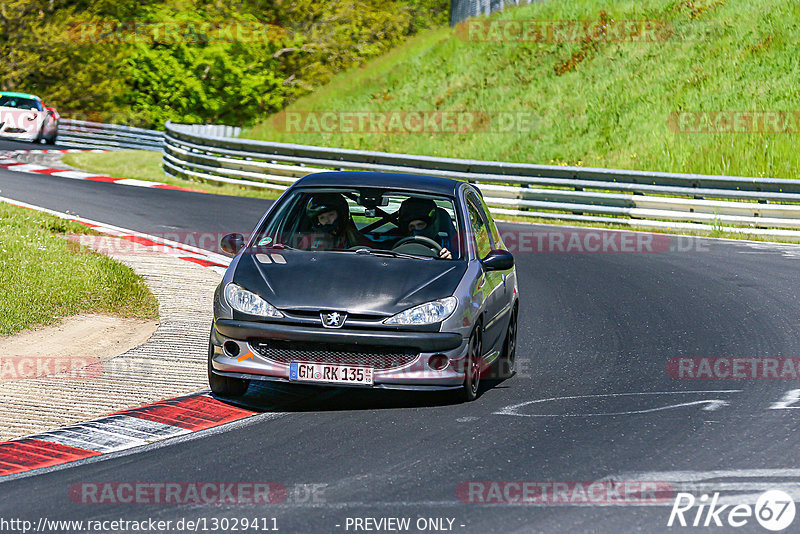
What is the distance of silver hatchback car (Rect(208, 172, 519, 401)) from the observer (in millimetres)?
7523

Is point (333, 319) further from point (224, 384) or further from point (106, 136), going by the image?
point (106, 136)

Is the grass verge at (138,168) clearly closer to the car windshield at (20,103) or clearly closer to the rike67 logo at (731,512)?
the car windshield at (20,103)

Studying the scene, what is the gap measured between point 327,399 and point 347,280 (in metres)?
0.92

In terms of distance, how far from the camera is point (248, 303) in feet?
25.3

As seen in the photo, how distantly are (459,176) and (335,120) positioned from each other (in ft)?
45.5

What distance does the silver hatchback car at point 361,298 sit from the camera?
7.52 metres

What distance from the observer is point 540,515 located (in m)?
5.34

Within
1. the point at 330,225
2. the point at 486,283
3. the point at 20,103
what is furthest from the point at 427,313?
the point at 20,103

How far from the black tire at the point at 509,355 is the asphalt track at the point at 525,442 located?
125mm

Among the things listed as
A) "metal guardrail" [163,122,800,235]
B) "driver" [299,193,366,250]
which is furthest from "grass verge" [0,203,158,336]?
"metal guardrail" [163,122,800,235]

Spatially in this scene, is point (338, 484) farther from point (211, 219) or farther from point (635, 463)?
point (211, 219)

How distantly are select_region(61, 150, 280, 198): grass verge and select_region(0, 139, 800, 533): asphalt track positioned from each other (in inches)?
581

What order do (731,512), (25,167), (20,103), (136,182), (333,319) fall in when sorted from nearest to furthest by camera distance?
(731,512)
(333,319)
(136,182)
(25,167)
(20,103)

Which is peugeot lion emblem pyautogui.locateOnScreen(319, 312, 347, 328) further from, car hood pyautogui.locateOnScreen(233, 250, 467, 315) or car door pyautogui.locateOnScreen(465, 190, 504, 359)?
car door pyautogui.locateOnScreen(465, 190, 504, 359)
